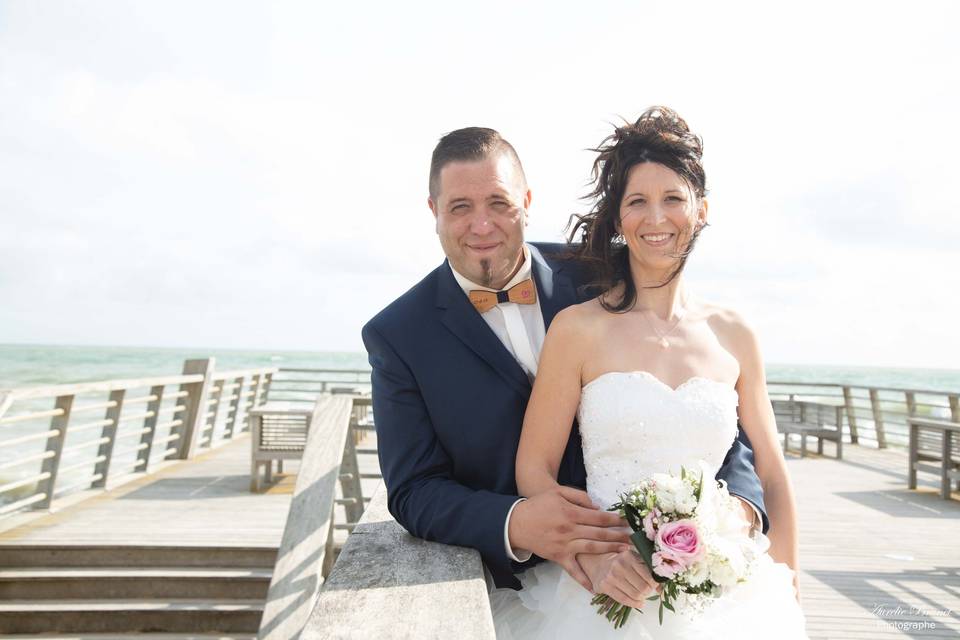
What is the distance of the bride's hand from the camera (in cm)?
176

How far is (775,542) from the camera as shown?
230 cm

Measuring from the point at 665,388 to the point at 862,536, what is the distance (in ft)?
19.5

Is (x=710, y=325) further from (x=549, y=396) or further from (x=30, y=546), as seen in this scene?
(x=30, y=546)

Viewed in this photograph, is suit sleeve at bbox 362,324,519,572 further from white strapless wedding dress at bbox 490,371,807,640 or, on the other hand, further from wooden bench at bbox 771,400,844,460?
wooden bench at bbox 771,400,844,460

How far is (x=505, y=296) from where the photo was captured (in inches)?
102

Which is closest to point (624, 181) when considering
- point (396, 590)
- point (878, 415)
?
point (396, 590)

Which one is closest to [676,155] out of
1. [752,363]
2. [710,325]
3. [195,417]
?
[710,325]

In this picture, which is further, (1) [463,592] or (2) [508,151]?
(2) [508,151]

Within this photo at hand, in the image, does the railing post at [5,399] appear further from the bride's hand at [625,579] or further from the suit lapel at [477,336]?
the bride's hand at [625,579]

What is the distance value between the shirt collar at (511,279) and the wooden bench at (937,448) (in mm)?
7912

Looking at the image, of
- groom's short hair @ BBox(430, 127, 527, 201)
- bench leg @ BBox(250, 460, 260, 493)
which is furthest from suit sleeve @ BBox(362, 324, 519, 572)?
bench leg @ BBox(250, 460, 260, 493)

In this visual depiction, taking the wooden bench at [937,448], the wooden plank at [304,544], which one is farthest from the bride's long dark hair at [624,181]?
the wooden bench at [937,448]

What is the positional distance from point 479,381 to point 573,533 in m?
0.56

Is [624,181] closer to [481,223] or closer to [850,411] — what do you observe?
[481,223]
